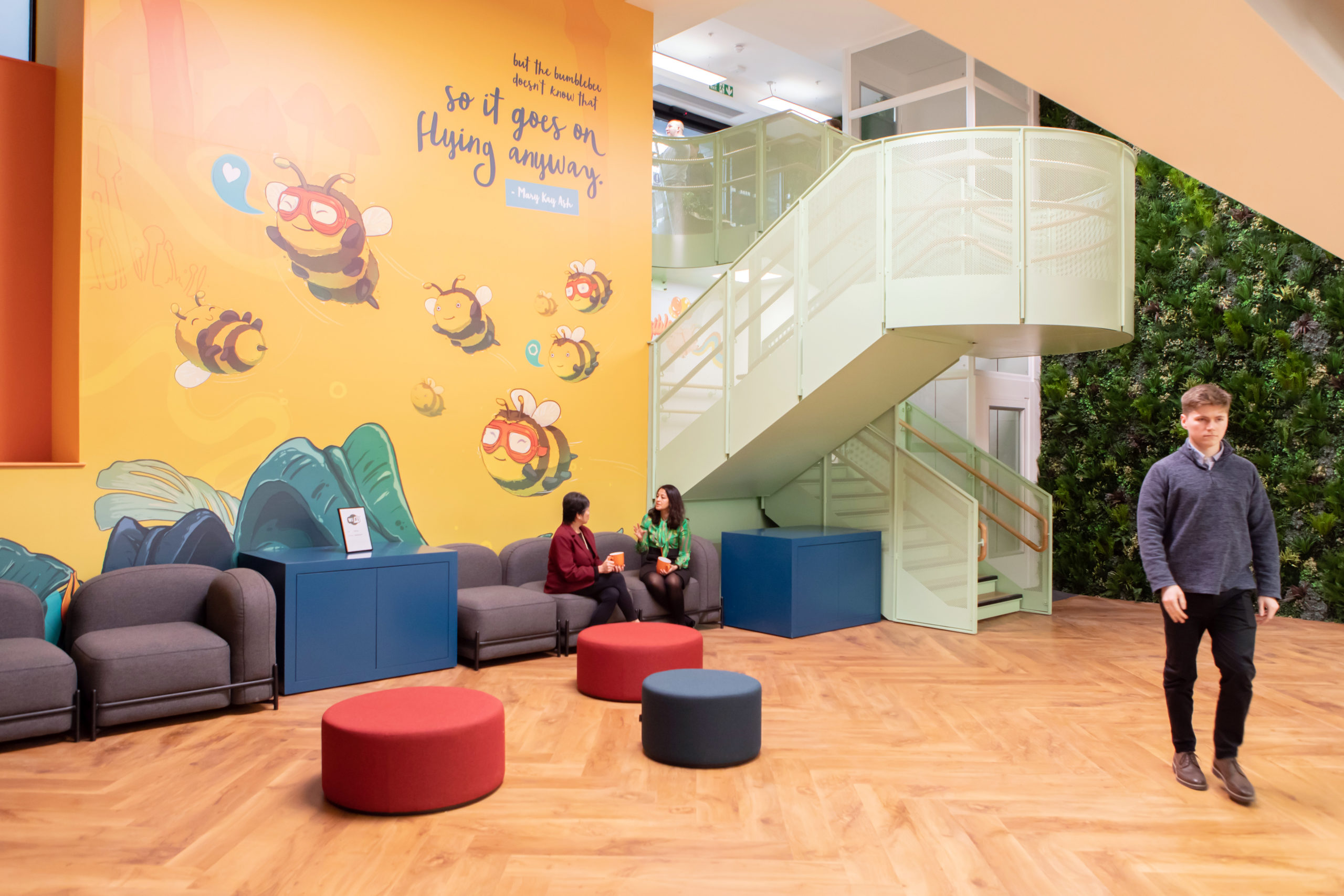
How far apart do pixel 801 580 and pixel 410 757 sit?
464cm

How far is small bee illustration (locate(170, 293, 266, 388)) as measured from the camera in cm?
625

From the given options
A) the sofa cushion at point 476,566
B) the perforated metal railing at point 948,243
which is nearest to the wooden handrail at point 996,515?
the perforated metal railing at point 948,243

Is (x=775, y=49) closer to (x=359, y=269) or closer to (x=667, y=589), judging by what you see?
(x=359, y=269)

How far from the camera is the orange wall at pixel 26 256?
609cm

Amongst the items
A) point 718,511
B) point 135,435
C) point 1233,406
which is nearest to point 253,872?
point 135,435

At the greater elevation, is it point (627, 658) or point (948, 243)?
point (948, 243)

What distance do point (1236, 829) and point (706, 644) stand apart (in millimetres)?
4256

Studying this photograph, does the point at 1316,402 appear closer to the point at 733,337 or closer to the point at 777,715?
the point at 733,337

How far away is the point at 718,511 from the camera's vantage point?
929cm

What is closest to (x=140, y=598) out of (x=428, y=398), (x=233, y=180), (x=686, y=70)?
(x=428, y=398)

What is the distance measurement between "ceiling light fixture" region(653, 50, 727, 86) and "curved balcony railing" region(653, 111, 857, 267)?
7.26ft

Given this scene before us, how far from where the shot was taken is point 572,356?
27.2ft

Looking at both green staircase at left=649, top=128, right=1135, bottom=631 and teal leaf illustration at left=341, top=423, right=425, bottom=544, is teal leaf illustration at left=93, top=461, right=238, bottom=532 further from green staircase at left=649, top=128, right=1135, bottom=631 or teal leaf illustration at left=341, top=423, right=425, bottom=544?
green staircase at left=649, top=128, right=1135, bottom=631

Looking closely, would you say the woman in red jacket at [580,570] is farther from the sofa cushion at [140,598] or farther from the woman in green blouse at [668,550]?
the sofa cushion at [140,598]
